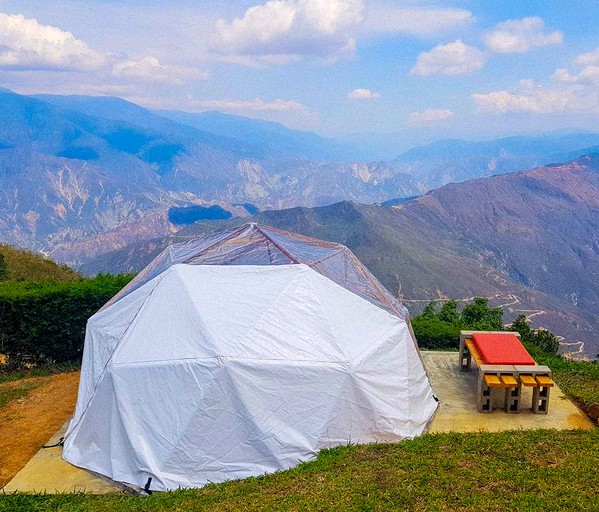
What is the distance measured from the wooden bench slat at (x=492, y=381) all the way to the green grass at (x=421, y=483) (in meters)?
1.08

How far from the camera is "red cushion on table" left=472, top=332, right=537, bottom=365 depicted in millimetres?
8383

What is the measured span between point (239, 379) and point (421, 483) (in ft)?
8.61

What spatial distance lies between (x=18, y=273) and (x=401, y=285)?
160 feet

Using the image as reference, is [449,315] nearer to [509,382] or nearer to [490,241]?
[509,382]

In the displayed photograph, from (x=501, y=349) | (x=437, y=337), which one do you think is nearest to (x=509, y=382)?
(x=501, y=349)

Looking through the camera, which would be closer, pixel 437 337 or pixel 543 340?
pixel 437 337

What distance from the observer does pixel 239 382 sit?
6.83m

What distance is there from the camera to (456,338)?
1175 cm

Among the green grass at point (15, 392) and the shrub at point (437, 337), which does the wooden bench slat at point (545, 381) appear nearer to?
the shrub at point (437, 337)

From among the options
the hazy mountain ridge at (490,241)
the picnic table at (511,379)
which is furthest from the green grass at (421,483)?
the hazy mountain ridge at (490,241)

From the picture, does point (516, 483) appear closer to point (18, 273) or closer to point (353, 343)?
point (353, 343)

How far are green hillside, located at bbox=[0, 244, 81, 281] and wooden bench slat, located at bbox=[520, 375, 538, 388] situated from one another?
15.9m

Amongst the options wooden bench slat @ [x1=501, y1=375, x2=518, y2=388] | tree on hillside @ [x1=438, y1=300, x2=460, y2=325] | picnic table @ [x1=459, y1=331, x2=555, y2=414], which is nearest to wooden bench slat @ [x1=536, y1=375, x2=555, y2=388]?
picnic table @ [x1=459, y1=331, x2=555, y2=414]

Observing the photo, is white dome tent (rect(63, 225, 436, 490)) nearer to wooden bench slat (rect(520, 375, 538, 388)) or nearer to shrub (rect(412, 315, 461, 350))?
wooden bench slat (rect(520, 375, 538, 388))
